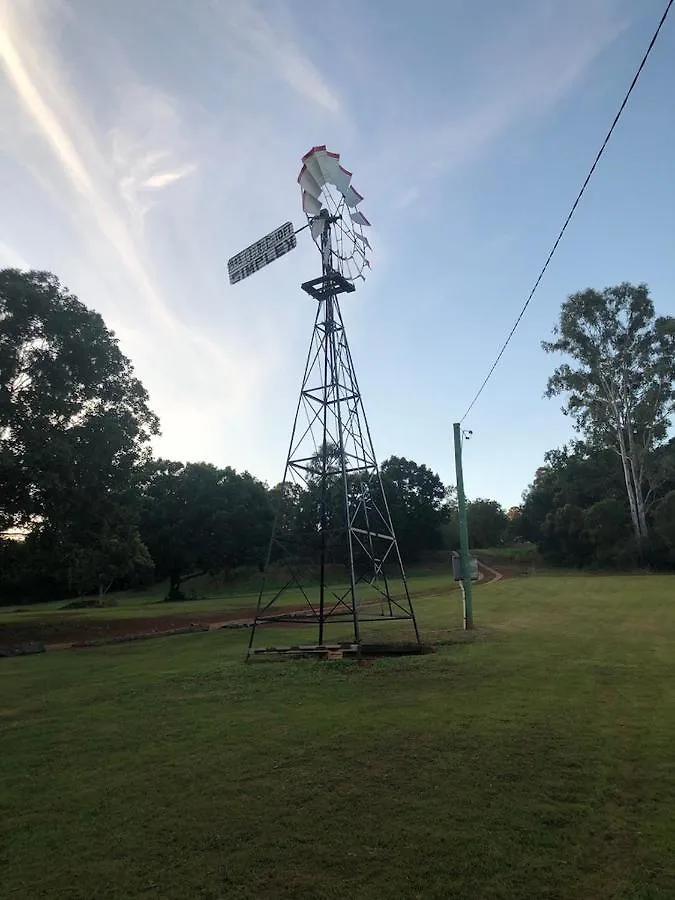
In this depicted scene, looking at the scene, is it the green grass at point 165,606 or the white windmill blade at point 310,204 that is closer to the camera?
the white windmill blade at point 310,204

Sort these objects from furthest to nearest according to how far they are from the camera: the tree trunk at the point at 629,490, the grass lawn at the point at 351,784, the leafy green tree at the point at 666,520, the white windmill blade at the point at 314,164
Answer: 1. the tree trunk at the point at 629,490
2. the leafy green tree at the point at 666,520
3. the white windmill blade at the point at 314,164
4. the grass lawn at the point at 351,784

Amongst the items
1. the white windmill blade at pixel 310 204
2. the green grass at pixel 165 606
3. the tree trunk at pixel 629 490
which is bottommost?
the green grass at pixel 165 606

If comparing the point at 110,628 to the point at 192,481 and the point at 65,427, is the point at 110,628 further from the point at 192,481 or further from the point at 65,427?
the point at 192,481

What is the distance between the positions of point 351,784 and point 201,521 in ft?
169

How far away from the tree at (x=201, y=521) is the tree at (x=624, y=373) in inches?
1132

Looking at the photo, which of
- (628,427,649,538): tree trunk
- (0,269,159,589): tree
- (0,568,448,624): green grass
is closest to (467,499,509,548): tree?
(0,568,448,624): green grass

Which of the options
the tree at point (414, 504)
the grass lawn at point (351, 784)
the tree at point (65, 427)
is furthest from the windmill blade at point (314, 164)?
the tree at point (414, 504)

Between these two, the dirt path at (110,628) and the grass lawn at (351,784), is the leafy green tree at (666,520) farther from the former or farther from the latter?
the grass lawn at (351,784)

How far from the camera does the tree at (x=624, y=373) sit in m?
45.4

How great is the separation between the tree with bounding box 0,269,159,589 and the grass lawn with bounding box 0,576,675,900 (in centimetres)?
1434

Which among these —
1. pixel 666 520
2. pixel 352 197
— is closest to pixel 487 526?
pixel 666 520

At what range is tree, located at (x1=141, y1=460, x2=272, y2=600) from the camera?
→ 54.5 meters

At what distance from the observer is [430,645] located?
14.6 m

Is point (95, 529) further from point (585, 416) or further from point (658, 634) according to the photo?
point (585, 416)
